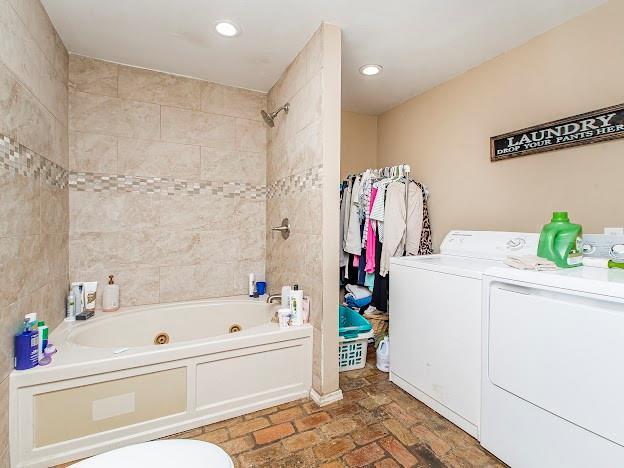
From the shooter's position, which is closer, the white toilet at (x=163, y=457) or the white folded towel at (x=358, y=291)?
the white toilet at (x=163, y=457)

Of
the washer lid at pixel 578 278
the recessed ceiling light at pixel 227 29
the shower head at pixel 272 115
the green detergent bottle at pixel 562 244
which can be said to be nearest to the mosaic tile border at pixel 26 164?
the recessed ceiling light at pixel 227 29

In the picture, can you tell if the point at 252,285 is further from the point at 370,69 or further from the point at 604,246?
the point at 604,246

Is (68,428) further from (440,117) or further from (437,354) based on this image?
(440,117)

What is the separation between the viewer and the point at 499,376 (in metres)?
1.36

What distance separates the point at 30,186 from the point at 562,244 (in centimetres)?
260

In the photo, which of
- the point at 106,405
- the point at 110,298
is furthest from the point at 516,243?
the point at 110,298

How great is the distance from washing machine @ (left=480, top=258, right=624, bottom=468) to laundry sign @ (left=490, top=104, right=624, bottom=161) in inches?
25.2

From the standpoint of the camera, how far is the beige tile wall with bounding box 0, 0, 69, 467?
4.15ft

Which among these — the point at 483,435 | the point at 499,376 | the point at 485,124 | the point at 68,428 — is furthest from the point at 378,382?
the point at 485,124

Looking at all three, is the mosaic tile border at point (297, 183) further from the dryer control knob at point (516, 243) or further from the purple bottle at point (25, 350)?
the purple bottle at point (25, 350)

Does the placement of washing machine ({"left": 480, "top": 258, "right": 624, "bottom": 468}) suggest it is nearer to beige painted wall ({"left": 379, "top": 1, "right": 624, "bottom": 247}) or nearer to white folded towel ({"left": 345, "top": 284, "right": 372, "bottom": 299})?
beige painted wall ({"left": 379, "top": 1, "right": 624, "bottom": 247})

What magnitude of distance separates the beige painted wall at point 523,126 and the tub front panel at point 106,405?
2232mm

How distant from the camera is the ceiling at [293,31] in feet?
5.30

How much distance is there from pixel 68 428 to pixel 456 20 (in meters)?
2.92
